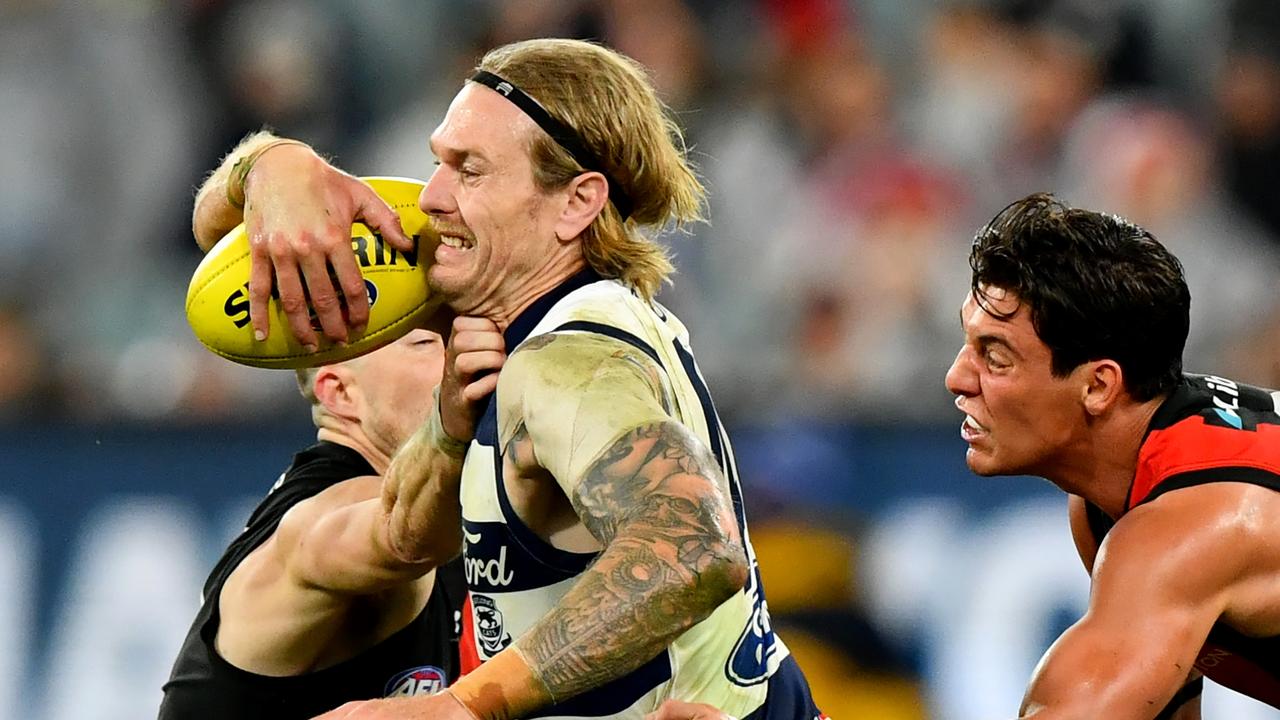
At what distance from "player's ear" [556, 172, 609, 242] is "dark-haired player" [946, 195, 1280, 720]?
1055 mm

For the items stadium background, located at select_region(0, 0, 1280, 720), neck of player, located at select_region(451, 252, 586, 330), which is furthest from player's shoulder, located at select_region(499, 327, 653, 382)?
stadium background, located at select_region(0, 0, 1280, 720)

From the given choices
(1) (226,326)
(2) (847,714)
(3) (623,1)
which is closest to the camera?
(1) (226,326)

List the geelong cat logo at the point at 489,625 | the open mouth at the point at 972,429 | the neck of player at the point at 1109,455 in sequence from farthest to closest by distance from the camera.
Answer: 1. the open mouth at the point at 972,429
2. the neck of player at the point at 1109,455
3. the geelong cat logo at the point at 489,625

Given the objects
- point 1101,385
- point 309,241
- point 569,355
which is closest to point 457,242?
point 309,241

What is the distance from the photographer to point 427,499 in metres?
4.51

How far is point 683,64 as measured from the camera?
408 inches

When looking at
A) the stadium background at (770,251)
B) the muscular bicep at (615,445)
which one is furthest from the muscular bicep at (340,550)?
the stadium background at (770,251)

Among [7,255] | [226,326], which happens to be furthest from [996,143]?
[226,326]

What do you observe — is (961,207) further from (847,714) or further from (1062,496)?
(847,714)

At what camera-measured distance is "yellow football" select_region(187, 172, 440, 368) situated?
431 centimetres

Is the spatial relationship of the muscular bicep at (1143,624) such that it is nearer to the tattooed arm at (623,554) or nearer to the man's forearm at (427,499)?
the tattooed arm at (623,554)

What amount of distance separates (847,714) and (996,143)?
3651mm

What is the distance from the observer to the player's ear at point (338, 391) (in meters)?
5.46

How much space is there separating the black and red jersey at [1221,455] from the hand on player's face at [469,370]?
1.56m
